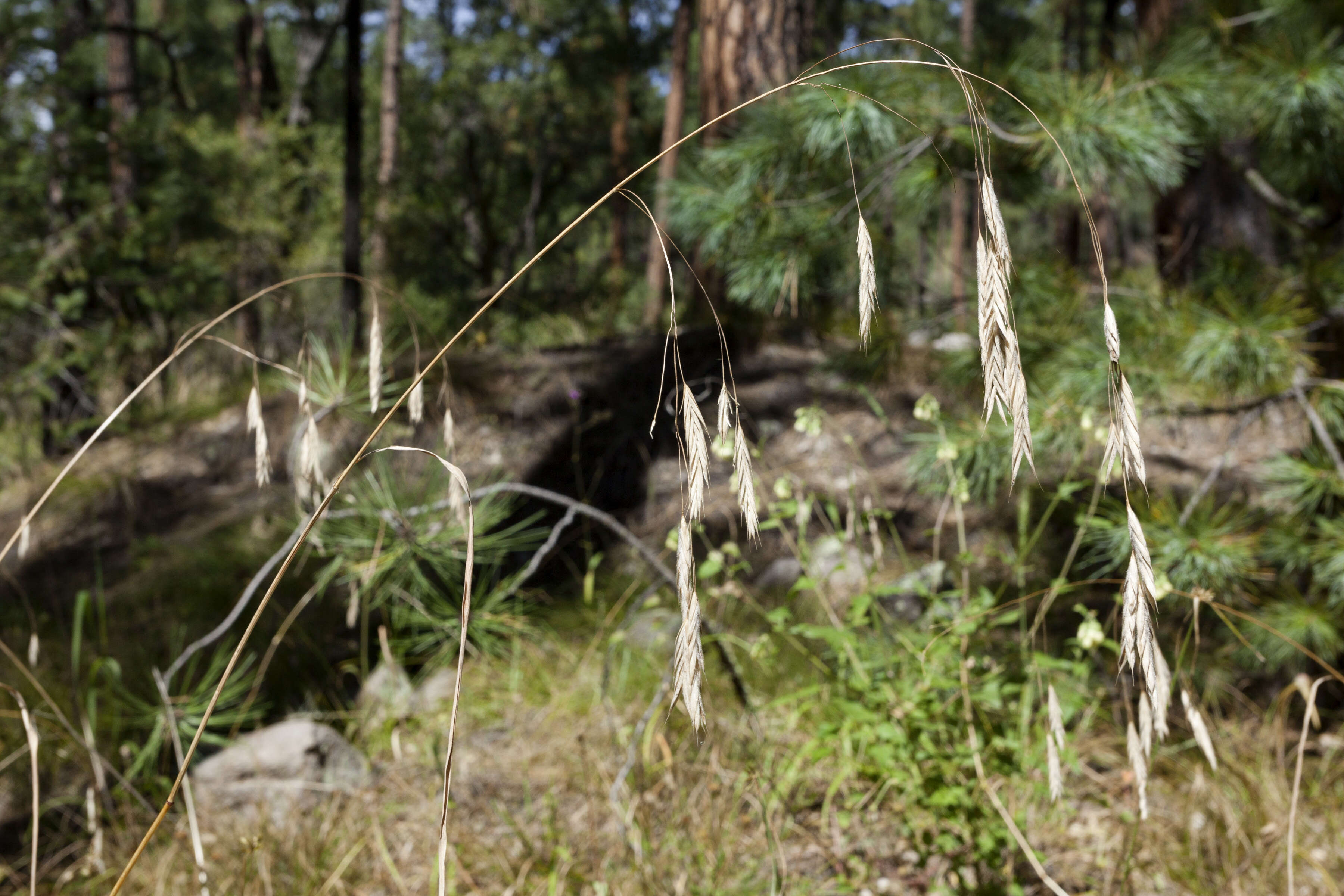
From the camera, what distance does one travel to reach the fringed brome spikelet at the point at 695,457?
0.67m

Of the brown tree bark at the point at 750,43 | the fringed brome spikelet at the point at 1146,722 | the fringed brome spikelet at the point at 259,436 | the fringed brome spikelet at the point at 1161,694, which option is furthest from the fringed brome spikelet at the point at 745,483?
the brown tree bark at the point at 750,43

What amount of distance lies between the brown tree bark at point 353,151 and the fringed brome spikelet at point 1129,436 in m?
3.81

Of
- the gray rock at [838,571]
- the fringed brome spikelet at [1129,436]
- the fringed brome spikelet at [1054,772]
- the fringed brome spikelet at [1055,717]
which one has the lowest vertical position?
the gray rock at [838,571]

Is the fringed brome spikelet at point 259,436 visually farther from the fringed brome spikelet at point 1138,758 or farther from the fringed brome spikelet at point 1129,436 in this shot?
the fringed brome spikelet at point 1138,758

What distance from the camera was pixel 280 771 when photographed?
6.53ft

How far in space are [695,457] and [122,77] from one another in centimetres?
678

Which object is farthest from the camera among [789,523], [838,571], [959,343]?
[959,343]

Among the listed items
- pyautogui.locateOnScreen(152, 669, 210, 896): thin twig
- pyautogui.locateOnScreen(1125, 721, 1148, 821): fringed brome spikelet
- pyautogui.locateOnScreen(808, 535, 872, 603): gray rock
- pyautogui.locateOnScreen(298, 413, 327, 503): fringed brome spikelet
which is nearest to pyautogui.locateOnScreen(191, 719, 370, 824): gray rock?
pyautogui.locateOnScreen(152, 669, 210, 896): thin twig

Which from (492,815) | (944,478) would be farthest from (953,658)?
(492,815)

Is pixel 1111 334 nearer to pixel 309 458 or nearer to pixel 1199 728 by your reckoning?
pixel 1199 728

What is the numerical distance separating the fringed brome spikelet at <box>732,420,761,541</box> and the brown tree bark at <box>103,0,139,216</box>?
508 centimetres

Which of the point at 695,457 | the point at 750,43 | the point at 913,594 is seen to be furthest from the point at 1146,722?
the point at 750,43

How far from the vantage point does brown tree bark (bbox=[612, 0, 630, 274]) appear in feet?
37.7

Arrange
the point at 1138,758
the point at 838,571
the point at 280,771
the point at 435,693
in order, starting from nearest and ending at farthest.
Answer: the point at 1138,758, the point at 280,771, the point at 838,571, the point at 435,693
